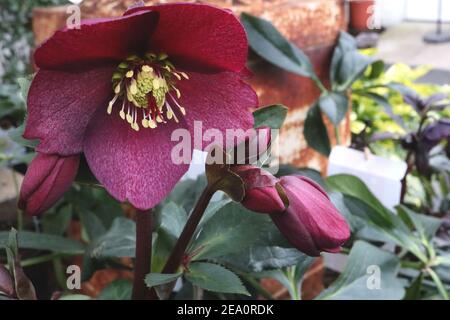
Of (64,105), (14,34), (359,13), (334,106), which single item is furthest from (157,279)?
(14,34)

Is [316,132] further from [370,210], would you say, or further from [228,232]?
[228,232]

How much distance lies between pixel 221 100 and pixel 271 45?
386 mm

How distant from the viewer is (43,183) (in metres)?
0.39

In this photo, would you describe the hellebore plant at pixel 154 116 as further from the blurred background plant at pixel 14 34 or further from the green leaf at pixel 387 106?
the blurred background plant at pixel 14 34

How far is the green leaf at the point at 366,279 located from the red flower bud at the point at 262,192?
0.25 m

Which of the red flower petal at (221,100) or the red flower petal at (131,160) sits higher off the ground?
the red flower petal at (221,100)

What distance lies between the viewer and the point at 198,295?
594 mm

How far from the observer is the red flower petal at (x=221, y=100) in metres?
0.41

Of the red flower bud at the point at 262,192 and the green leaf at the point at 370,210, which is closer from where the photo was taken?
the red flower bud at the point at 262,192

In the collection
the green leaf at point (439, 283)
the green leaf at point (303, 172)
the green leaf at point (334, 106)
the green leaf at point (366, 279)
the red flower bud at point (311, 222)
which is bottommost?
the green leaf at point (439, 283)

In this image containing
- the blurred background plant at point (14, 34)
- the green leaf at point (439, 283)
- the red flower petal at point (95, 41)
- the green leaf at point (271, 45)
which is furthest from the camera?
the blurred background plant at point (14, 34)

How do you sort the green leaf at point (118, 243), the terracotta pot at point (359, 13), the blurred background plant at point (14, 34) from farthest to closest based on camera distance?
the blurred background plant at point (14, 34) < the terracotta pot at point (359, 13) < the green leaf at point (118, 243)

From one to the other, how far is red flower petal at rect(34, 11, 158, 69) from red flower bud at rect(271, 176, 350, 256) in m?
Result: 0.14

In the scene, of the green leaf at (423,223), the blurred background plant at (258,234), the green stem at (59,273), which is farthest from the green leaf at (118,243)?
the green leaf at (423,223)
